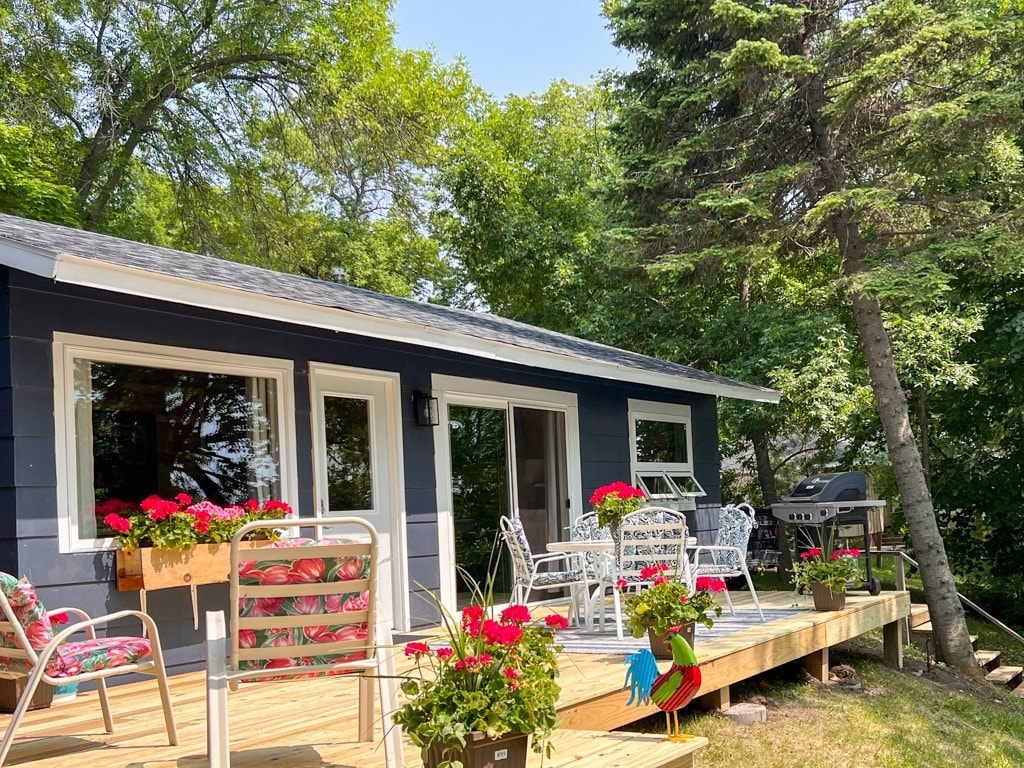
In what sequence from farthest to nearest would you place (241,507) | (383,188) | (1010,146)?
(383,188), (1010,146), (241,507)

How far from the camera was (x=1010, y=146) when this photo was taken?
10.4 metres

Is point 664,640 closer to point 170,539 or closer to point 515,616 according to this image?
point 515,616

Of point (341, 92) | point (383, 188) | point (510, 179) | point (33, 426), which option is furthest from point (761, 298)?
point (33, 426)

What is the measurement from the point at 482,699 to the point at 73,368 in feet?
11.1

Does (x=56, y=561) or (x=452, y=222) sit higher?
(x=452, y=222)

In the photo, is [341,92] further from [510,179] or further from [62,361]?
[62,361]

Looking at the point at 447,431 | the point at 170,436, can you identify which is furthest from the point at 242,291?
the point at 447,431

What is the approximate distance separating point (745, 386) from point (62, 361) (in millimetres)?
7479

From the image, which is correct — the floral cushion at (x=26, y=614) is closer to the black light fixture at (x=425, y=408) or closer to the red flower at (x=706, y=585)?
the red flower at (x=706, y=585)

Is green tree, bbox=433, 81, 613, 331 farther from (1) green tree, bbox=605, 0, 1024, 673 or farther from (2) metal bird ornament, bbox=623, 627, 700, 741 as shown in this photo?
(2) metal bird ornament, bbox=623, 627, 700, 741

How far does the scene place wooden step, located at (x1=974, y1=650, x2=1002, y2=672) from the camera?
9203 millimetres

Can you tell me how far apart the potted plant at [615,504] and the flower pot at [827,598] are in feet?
5.73

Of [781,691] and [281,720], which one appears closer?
[281,720]

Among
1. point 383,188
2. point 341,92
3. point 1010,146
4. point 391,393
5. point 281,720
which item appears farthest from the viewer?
point 383,188
